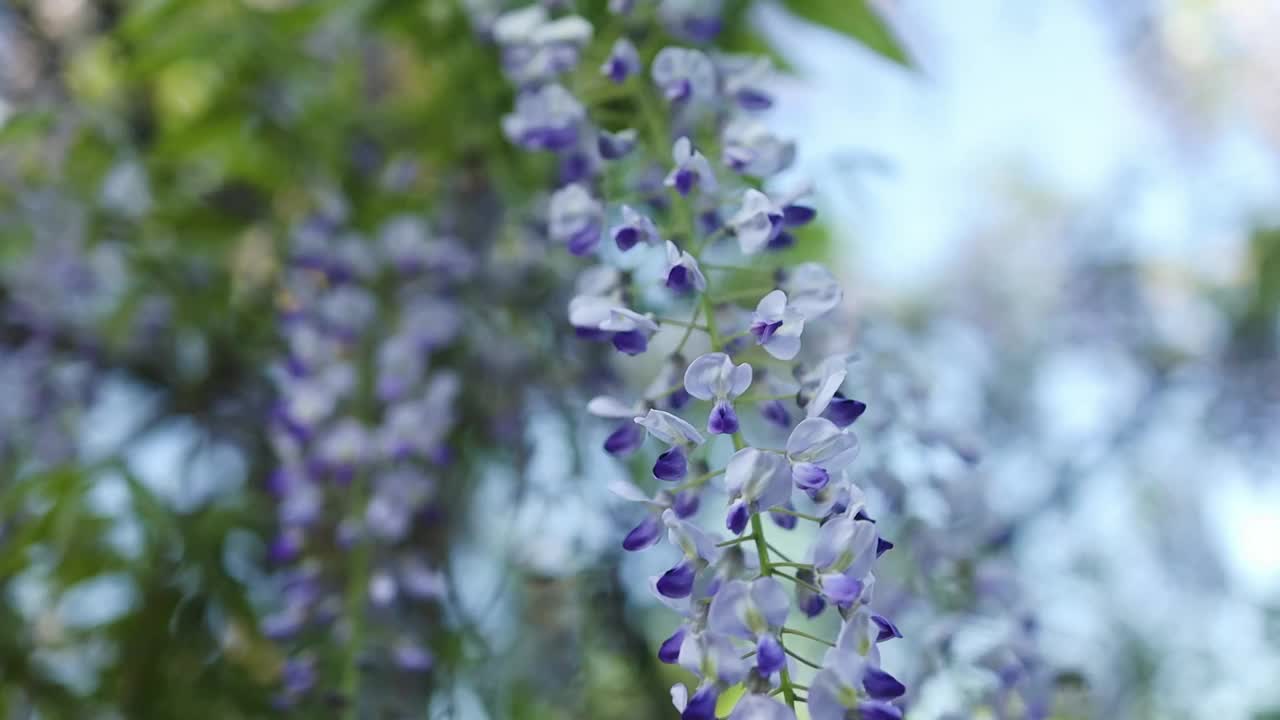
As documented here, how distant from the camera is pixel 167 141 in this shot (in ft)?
3.51

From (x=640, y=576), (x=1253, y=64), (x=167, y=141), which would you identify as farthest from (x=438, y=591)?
(x=1253, y=64)

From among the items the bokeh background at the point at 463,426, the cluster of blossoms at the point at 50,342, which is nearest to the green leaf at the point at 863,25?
the bokeh background at the point at 463,426

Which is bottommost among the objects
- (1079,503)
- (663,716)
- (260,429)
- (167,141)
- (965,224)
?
(965,224)

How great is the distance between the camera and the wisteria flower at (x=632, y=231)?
505 mm

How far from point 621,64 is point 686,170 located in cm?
11

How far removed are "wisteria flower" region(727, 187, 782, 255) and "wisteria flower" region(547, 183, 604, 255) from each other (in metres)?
0.11

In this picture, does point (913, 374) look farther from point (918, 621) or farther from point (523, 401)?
point (523, 401)

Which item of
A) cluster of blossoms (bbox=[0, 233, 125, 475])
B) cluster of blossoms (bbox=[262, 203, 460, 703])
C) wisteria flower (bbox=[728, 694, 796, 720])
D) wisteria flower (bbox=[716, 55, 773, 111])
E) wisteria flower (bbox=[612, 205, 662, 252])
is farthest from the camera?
cluster of blossoms (bbox=[0, 233, 125, 475])

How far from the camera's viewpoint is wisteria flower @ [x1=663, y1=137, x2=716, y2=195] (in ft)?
1.66

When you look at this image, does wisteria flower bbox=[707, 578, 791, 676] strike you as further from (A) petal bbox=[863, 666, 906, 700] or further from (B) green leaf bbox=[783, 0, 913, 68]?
(B) green leaf bbox=[783, 0, 913, 68]

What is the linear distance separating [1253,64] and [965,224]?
0.72 metres

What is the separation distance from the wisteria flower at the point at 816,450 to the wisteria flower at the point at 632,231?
131 millimetres

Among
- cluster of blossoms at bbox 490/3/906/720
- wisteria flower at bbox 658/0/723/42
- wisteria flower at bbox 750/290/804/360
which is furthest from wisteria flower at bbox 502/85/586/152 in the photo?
wisteria flower at bbox 750/290/804/360

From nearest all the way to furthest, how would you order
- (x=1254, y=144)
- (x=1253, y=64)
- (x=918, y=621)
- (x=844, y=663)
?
(x=844, y=663)
(x=918, y=621)
(x=1254, y=144)
(x=1253, y=64)
